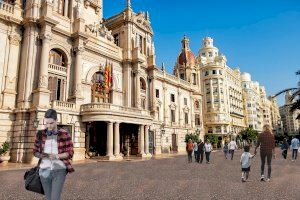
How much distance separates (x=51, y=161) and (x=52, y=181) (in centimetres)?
31

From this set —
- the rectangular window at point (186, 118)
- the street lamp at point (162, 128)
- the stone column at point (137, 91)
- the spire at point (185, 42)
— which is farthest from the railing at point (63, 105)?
the spire at point (185, 42)

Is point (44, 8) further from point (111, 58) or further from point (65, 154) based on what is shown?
A: point (65, 154)

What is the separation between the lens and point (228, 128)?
229 feet

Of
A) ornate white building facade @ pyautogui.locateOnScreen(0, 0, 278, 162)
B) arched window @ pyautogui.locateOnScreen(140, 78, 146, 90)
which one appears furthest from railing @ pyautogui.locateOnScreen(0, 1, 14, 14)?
arched window @ pyautogui.locateOnScreen(140, 78, 146, 90)

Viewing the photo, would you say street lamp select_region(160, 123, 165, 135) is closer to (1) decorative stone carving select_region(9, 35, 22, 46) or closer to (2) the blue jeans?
(1) decorative stone carving select_region(9, 35, 22, 46)

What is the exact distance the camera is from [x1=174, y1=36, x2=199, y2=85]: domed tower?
53188mm

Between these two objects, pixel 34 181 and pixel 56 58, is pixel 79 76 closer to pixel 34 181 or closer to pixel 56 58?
pixel 56 58

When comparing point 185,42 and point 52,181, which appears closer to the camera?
point 52,181

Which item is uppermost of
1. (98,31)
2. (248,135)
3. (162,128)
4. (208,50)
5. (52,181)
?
(208,50)

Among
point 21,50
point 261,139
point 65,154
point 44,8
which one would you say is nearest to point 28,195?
point 65,154

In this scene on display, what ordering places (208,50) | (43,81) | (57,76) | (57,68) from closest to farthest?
(43,81) < (57,76) < (57,68) < (208,50)

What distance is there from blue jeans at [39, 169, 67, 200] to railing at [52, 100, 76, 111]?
1959cm

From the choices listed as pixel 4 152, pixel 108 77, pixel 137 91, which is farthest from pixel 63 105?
pixel 137 91

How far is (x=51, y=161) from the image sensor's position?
4.03 meters
